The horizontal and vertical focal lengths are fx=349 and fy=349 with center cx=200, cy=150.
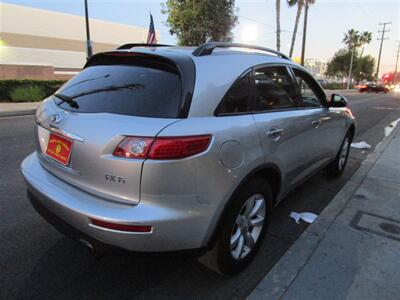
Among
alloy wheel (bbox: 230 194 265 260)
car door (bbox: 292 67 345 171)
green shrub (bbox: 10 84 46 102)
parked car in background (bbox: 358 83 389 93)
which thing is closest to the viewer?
alloy wheel (bbox: 230 194 265 260)

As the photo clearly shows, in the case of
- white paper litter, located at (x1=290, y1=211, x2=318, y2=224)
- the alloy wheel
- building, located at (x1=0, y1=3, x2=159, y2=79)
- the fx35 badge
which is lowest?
white paper litter, located at (x1=290, y1=211, x2=318, y2=224)

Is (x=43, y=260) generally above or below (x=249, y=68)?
below

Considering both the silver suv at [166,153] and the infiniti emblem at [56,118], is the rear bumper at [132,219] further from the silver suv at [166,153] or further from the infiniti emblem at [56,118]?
the infiniti emblem at [56,118]

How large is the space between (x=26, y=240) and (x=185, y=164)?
1943 millimetres

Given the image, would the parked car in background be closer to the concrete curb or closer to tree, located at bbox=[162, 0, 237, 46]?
tree, located at bbox=[162, 0, 237, 46]

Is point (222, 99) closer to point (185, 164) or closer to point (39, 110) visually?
point (185, 164)

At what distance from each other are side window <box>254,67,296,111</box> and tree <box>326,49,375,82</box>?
70.3 m

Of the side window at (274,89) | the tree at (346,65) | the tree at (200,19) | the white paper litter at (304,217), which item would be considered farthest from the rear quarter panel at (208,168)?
the tree at (346,65)

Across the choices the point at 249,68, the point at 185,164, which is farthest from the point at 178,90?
the point at 249,68

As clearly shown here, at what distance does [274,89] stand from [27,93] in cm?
1567

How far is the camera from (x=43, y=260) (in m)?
2.85

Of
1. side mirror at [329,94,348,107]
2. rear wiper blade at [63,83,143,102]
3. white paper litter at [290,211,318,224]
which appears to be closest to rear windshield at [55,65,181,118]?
rear wiper blade at [63,83,143,102]

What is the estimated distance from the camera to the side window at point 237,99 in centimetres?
245

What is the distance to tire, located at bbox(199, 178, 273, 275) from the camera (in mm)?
2463
